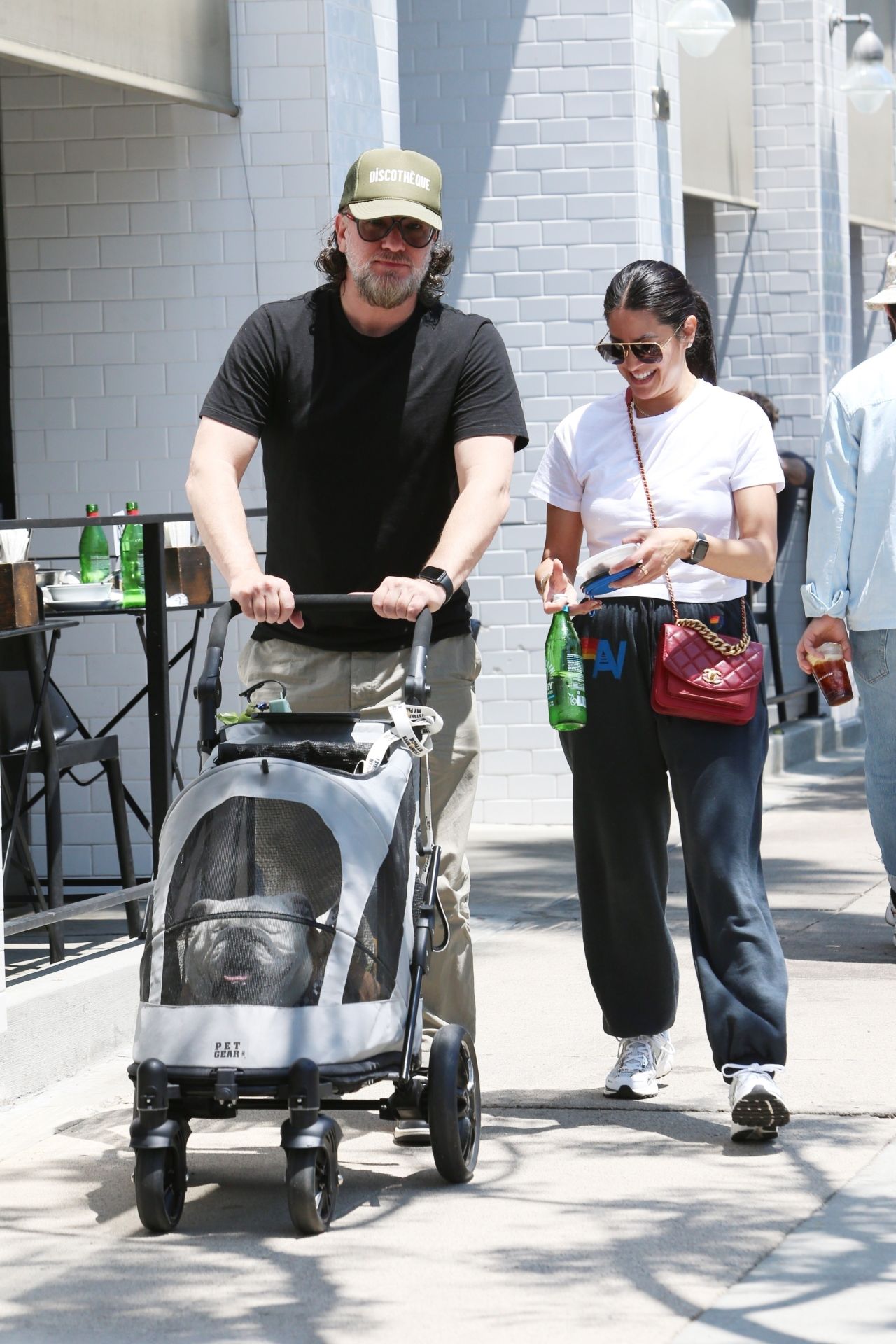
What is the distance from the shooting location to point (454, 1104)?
165 inches

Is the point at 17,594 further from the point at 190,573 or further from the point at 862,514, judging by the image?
the point at 862,514

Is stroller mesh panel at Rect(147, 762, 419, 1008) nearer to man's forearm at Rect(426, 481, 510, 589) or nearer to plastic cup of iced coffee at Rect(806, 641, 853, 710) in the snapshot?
man's forearm at Rect(426, 481, 510, 589)

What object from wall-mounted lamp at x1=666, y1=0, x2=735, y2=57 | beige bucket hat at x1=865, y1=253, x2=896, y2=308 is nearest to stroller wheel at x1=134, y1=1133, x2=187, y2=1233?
beige bucket hat at x1=865, y1=253, x2=896, y2=308

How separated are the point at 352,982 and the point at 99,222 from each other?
13.9 feet

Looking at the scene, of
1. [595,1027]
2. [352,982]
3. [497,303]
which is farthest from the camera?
[497,303]

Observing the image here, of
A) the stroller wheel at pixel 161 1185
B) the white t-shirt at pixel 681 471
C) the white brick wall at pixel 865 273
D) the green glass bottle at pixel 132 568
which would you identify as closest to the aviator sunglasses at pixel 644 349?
the white t-shirt at pixel 681 471

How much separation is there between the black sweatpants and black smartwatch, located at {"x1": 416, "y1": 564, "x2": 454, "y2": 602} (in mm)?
596

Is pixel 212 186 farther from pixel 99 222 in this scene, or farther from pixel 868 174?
pixel 868 174

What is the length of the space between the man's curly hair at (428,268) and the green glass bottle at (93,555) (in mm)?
2370

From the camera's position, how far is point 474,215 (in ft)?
32.0

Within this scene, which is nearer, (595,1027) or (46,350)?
(595,1027)

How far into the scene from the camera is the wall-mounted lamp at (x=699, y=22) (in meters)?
9.98

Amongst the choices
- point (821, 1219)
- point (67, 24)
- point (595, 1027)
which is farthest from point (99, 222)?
point (821, 1219)

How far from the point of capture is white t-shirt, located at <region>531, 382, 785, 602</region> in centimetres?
472
